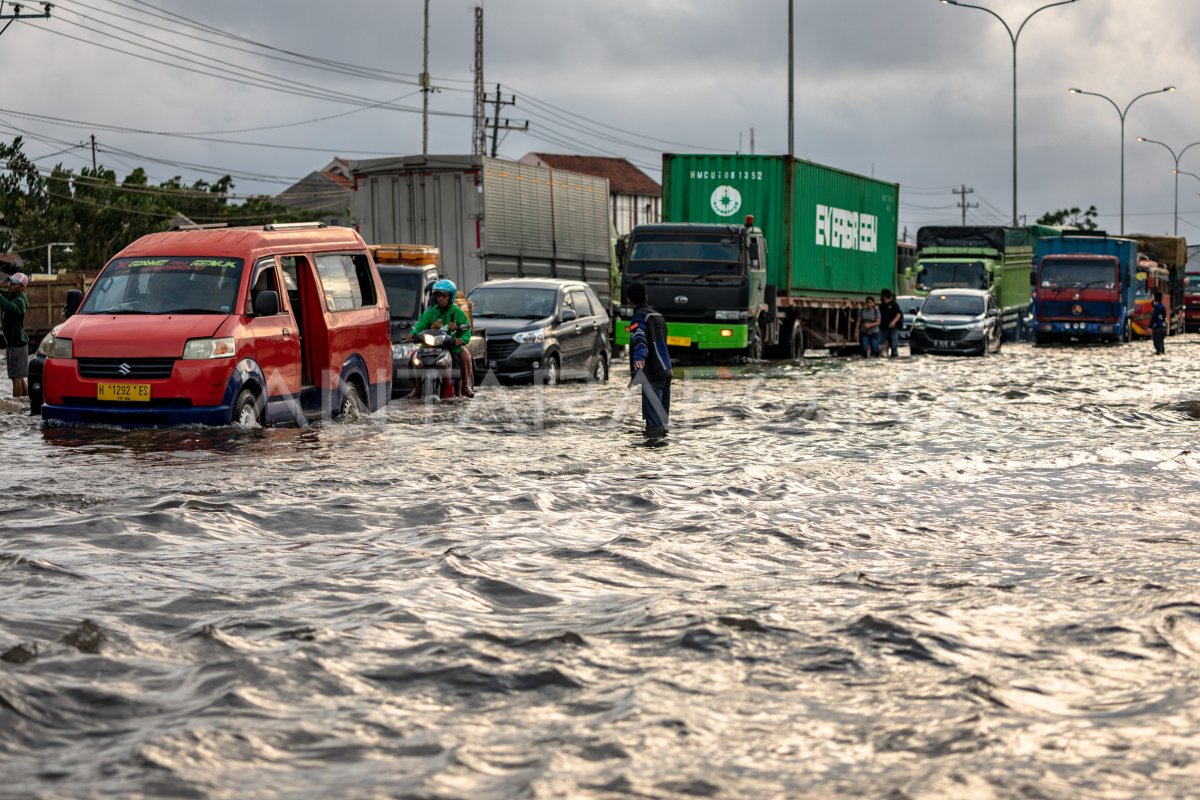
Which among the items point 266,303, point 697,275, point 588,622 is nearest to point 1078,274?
point 697,275

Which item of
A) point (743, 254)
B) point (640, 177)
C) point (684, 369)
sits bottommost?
point (684, 369)

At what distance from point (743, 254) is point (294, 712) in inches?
920

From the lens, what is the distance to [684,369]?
28.8 meters

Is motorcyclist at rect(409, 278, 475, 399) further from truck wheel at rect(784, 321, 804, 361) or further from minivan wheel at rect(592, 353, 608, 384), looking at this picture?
truck wheel at rect(784, 321, 804, 361)

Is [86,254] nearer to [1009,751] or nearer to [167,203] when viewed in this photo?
[167,203]

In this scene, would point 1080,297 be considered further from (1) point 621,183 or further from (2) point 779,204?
(1) point 621,183

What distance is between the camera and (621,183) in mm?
105062

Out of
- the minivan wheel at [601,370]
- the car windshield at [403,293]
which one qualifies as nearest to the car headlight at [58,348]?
the car windshield at [403,293]

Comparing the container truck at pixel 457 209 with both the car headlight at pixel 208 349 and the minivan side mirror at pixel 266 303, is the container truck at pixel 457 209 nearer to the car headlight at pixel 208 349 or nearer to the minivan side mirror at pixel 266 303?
the minivan side mirror at pixel 266 303

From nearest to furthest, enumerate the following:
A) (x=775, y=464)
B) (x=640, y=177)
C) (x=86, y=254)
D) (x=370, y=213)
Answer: (x=775, y=464)
(x=370, y=213)
(x=86, y=254)
(x=640, y=177)

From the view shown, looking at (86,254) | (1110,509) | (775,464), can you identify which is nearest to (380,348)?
(775,464)

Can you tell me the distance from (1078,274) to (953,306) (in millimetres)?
8443

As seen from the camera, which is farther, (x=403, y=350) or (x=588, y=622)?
(x=403, y=350)

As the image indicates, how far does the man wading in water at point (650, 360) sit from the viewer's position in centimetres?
1540
